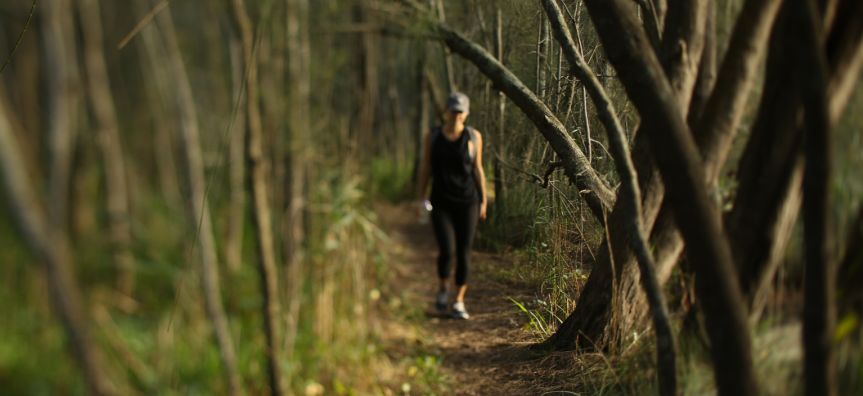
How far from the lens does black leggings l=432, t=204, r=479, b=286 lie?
7.84 feet

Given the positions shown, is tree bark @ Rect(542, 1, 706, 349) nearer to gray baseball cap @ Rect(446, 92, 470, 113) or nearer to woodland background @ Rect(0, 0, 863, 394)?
woodland background @ Rect(0, 0, 863, 394)

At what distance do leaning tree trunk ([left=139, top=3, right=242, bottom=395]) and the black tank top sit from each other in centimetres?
244

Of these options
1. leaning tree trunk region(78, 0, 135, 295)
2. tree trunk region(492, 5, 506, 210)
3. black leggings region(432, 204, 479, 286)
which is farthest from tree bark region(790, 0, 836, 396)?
leaning tree trunk region(78, 0, 135, 295)

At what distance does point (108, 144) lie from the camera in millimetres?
7184

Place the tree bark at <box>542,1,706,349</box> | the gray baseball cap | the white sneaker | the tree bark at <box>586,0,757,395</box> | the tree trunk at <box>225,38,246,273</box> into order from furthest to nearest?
the tree trunk at <box>225,38,246,273</box> → the white sneaker → the gray baseball cap → the tree bark at <box>542,1,706,349</box> → the tree bark at <box>586,0,757,395</box>

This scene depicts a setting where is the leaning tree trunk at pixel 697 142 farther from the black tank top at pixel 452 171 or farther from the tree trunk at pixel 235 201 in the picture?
the tree trunk at pixel 235 201

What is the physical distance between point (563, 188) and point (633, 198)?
28 cm

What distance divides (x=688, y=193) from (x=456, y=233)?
5.60 feet

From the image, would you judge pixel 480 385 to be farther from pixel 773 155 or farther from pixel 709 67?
pixel 773 155

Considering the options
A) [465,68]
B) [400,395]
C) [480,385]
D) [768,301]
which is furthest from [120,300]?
[768,301]

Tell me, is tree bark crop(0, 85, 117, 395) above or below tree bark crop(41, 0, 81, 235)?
below

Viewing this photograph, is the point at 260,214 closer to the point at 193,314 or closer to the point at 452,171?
the point at 452,171

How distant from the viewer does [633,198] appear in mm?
1108

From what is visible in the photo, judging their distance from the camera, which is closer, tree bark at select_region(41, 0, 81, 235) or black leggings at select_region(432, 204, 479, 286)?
black leggings at select_region(432, 204, 479, 286)
